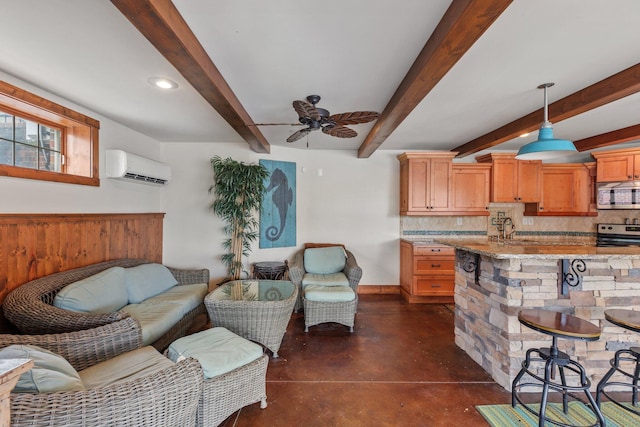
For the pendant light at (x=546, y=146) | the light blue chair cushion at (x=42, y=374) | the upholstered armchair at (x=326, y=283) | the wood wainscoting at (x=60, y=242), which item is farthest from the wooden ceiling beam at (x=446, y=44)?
the wood wainscoting at (x=60, y=242)

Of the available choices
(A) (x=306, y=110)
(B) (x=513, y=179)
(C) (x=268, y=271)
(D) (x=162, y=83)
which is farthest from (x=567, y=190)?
(D) (x=162, y=83)

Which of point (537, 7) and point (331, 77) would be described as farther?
point (331, 77)

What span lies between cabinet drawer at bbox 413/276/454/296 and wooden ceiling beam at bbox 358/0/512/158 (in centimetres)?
257

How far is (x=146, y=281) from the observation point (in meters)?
2.89

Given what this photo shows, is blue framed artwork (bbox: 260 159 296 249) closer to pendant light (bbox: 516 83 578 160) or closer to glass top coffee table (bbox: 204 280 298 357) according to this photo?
glass top coffee table (bbox: 204 280 298 357)

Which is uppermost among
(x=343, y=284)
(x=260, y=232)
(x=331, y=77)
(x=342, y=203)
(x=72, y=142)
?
(x=331, y=77)

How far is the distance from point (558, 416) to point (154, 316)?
10.3ft

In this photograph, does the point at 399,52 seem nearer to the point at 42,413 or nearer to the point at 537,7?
the point at 537,7

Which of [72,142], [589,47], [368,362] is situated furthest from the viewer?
[72,142]

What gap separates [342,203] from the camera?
Result: 4582mm

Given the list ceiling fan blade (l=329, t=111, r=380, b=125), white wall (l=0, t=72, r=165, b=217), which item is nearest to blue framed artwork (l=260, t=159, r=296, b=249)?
white wall (l=0, t=72, r=165, b=217)

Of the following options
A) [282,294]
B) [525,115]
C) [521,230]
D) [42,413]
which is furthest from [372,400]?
[521,230]

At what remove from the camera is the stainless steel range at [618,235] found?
13.1 feet

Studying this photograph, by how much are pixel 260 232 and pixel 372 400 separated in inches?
110
